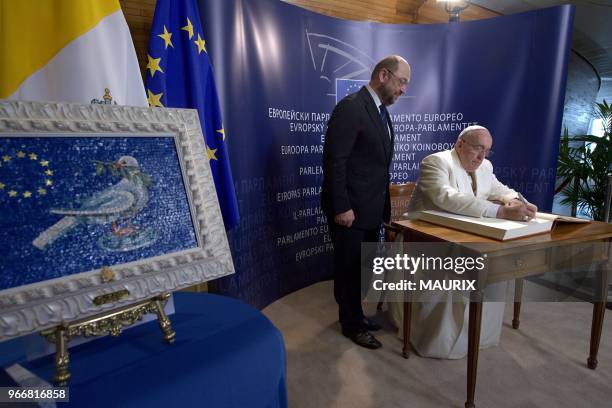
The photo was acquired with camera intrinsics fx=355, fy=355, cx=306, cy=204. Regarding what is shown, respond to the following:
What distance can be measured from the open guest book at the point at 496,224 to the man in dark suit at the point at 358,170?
42cm

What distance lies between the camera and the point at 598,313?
199 centimetres

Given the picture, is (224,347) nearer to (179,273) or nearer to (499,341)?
(179,273)

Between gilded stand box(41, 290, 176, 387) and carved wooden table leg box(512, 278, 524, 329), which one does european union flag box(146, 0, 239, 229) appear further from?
carved wooden table leg box(512, 278, 524, 329)

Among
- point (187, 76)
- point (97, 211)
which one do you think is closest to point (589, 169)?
point (187, 76)


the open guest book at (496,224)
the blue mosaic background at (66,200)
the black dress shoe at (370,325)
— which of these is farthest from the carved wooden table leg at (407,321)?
the blue mosaic background at (66,200)

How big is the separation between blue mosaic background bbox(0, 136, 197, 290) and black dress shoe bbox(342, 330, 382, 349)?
1.80 meters

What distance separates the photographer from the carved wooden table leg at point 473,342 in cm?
160

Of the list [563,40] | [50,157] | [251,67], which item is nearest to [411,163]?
[563,40]

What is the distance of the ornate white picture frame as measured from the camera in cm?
62

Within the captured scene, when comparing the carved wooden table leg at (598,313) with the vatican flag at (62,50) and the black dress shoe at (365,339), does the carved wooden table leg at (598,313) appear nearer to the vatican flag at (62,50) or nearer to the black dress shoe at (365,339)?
the black dress shoe at (365,339)

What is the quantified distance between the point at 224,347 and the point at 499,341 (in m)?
2.21

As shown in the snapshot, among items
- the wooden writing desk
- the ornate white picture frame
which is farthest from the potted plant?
the ornate white picture frame

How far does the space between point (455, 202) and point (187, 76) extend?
5.28 feet

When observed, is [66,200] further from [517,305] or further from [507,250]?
[517,305]
